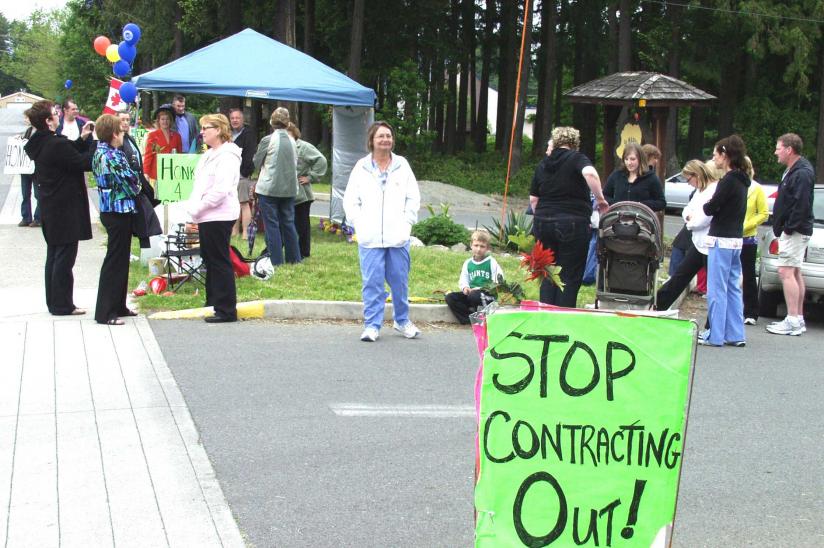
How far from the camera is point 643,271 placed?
9.98 metres

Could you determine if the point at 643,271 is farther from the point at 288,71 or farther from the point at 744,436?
the point at 288,71

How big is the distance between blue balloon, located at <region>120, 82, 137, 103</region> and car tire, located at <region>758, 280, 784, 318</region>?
8.73 metres

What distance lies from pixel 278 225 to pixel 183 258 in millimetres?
1410

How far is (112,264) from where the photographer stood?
363 inches

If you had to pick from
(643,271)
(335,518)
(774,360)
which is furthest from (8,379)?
(774,360)

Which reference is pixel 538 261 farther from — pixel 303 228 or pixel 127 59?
pixel 127 59

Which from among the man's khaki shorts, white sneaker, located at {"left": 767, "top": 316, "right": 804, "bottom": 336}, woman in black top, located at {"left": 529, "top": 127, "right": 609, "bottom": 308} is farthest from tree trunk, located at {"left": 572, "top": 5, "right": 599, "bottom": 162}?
woman in black top, located at {"left": 529, "top": 127, "right": 609, "bottom": 308}

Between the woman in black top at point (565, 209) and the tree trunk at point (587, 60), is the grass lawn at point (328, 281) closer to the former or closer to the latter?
the woman in black top at point (565, 209)

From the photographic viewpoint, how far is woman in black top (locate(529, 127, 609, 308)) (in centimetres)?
916

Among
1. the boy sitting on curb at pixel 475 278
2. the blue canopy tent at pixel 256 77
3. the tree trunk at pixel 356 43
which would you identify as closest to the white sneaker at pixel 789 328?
the boy sitting on curb at pixel 475 278

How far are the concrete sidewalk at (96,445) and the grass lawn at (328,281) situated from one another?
1.21 m

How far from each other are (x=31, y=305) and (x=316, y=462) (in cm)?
538

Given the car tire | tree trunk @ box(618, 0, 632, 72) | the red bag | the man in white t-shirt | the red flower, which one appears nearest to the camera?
the red flower

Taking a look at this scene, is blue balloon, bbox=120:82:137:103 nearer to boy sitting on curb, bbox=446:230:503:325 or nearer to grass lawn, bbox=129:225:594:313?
grass lawn, bbox=129:225:594:313
